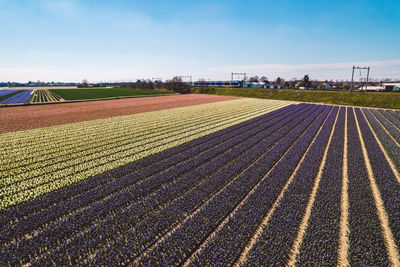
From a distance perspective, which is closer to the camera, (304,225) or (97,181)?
(304,225)

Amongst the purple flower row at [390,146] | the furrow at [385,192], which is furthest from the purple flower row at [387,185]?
the purple flower row at [390,146]

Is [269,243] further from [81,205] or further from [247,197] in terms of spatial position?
[81,205]

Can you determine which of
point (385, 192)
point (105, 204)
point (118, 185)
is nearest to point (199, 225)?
point (105, 204)

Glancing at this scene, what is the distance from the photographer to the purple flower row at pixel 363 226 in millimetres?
5016

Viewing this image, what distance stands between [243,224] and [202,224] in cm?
140

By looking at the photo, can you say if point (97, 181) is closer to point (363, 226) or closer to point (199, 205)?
point (199, 205)

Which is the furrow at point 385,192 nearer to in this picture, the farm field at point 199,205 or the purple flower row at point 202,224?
the farm field at point 199,205

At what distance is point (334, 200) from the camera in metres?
7.65

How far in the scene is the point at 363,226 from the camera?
6168 millimetres

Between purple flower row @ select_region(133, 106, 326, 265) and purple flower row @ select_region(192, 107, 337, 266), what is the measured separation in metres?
0.34

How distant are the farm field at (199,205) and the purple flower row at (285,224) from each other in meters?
0.04

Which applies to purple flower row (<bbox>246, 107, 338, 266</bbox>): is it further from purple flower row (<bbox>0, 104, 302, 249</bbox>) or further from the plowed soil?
the plowed soil

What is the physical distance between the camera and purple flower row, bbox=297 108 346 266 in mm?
5031

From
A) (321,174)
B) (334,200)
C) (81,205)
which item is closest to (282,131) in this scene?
(321,174)
